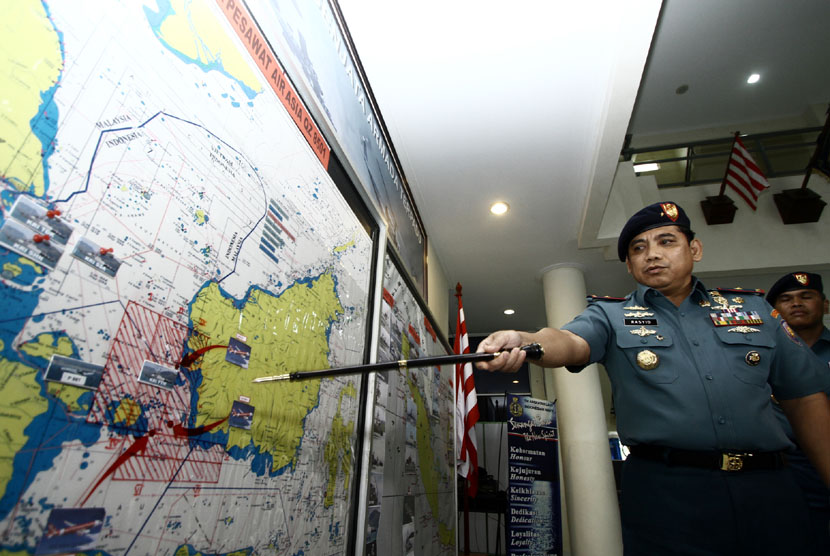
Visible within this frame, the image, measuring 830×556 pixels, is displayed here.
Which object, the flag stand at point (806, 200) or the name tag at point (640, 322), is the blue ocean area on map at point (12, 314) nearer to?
the name tag at point (640, 322)

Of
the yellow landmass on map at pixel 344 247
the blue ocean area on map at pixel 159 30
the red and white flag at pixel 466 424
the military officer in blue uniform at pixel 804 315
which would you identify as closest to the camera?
the blue ocean area on map at pixel 159 30

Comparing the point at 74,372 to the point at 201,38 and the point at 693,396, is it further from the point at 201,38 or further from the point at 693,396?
the point at 693,396

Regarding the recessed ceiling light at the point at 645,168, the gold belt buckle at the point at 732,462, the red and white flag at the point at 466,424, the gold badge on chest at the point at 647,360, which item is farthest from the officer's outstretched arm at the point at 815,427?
the recessed ceiling light at the point at 645,168

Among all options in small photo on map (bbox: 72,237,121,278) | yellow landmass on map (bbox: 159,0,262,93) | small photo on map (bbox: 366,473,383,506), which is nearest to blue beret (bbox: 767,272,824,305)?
small photo on map (bbox: 366,473,383,506)

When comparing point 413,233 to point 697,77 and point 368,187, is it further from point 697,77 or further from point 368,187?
point 697,77

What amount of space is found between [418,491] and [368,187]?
5.18 ft

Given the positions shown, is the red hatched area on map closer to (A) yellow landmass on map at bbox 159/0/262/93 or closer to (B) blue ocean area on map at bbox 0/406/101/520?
(B) blue ocean area on map at bbox 0/406/101/520

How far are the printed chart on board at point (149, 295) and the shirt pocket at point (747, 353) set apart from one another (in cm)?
131

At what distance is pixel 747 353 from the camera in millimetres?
1246

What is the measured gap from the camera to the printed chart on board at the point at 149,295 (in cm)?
51

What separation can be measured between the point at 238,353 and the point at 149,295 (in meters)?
0.24

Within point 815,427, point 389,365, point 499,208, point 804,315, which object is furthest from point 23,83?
point 804,315

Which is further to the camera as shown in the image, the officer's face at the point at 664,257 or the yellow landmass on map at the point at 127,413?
the officer's face at the point at 664,257

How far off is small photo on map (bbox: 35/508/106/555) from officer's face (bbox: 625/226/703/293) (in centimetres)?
161
